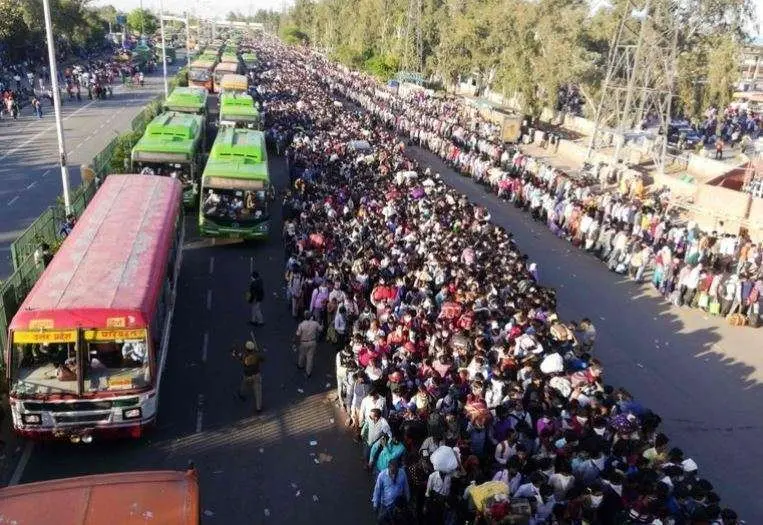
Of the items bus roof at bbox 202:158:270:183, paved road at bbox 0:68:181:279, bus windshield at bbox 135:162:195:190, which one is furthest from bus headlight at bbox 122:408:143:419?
bus windshield at bbox 135:162:195:190

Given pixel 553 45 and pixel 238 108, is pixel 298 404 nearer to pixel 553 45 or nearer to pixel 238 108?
pixel 238 108

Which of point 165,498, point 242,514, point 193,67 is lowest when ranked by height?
point 242,514

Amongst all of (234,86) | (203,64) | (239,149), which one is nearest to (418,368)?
(239,149)

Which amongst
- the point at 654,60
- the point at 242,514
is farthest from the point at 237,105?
the point at 242,514

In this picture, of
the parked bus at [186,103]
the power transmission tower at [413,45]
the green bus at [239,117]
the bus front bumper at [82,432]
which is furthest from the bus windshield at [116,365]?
the power transmission tower at [413,45]

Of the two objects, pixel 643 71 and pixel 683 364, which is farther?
pixel 643 71

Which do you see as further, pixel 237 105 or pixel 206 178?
pixel 237 105

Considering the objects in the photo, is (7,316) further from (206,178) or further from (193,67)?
(193,67)
